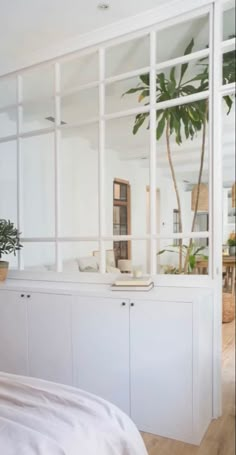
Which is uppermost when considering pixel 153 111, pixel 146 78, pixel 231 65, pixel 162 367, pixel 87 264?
pixel 146 78

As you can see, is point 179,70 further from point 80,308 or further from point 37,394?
point 37,394

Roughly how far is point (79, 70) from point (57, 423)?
284 cm

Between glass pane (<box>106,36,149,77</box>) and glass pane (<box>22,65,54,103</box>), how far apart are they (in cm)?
52

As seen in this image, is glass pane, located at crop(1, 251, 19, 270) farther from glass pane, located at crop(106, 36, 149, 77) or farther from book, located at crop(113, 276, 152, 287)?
glass pane, located at crop(106, 36, 149, 77)

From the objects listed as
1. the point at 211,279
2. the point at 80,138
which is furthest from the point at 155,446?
the point at 80,138

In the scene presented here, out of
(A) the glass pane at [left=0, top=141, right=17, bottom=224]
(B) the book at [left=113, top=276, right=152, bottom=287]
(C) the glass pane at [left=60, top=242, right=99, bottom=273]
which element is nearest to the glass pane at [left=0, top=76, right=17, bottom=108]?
(A) the glass pane at [left=0, top=141, right=17, bottom=224]

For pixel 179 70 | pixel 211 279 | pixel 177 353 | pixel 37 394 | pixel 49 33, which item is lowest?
pixel 177 353

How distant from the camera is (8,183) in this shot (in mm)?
4164

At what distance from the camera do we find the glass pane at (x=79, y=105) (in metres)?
3.70

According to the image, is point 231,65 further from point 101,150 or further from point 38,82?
point 38,82

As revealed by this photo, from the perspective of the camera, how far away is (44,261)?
4.64 m

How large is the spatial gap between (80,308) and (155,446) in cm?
94

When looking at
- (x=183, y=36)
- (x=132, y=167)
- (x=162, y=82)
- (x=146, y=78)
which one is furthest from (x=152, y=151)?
(x=132, y=167)

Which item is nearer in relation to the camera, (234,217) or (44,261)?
(234,217)
